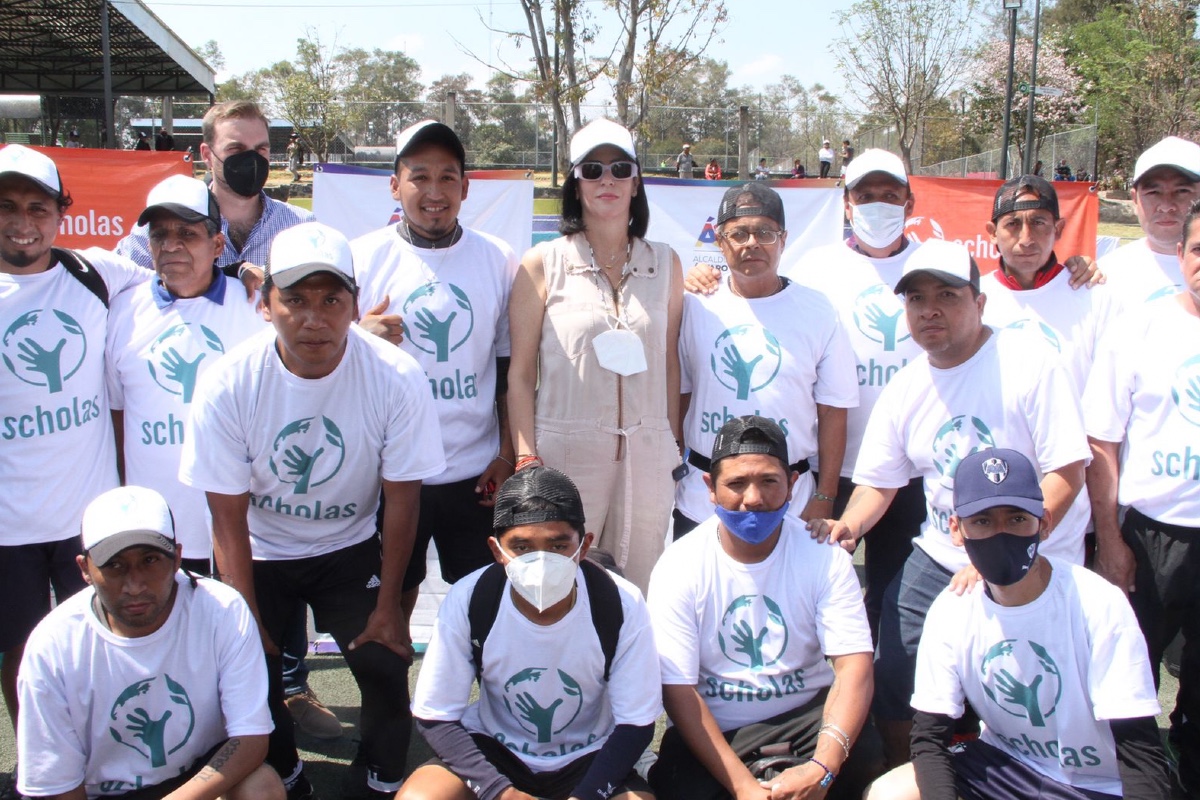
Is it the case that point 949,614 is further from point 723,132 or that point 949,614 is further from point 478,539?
point 723,132

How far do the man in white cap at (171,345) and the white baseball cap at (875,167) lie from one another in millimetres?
2570

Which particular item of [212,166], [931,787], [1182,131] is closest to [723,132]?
[1182,131]

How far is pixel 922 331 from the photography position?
339 centimetres

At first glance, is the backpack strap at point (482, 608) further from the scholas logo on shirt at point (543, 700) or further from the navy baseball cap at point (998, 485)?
the navy baseball cap at point (998, 485)

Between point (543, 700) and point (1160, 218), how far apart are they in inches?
Answer: 128

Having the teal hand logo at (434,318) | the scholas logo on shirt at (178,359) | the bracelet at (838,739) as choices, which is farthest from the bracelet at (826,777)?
the scholas logo on shirt at (178,359)

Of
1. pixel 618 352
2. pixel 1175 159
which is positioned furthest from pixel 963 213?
pixel 618 352

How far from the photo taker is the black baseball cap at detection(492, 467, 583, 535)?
9.71 feet

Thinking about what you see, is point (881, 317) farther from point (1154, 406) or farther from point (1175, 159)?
point (1175, 159)

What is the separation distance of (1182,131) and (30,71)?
34.6m

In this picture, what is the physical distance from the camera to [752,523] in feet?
10.1

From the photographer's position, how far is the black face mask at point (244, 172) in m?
4.12

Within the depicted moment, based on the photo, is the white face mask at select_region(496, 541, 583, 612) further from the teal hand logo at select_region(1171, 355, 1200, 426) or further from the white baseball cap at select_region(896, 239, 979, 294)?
the teal hand logo at select_region(1171, 355, 1200, 426)

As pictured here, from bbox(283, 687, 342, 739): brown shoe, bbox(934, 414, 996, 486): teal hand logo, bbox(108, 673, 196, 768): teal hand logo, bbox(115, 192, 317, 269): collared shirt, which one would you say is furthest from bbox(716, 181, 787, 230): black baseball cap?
bbox(283, 687, 342, 739): brown shoe
